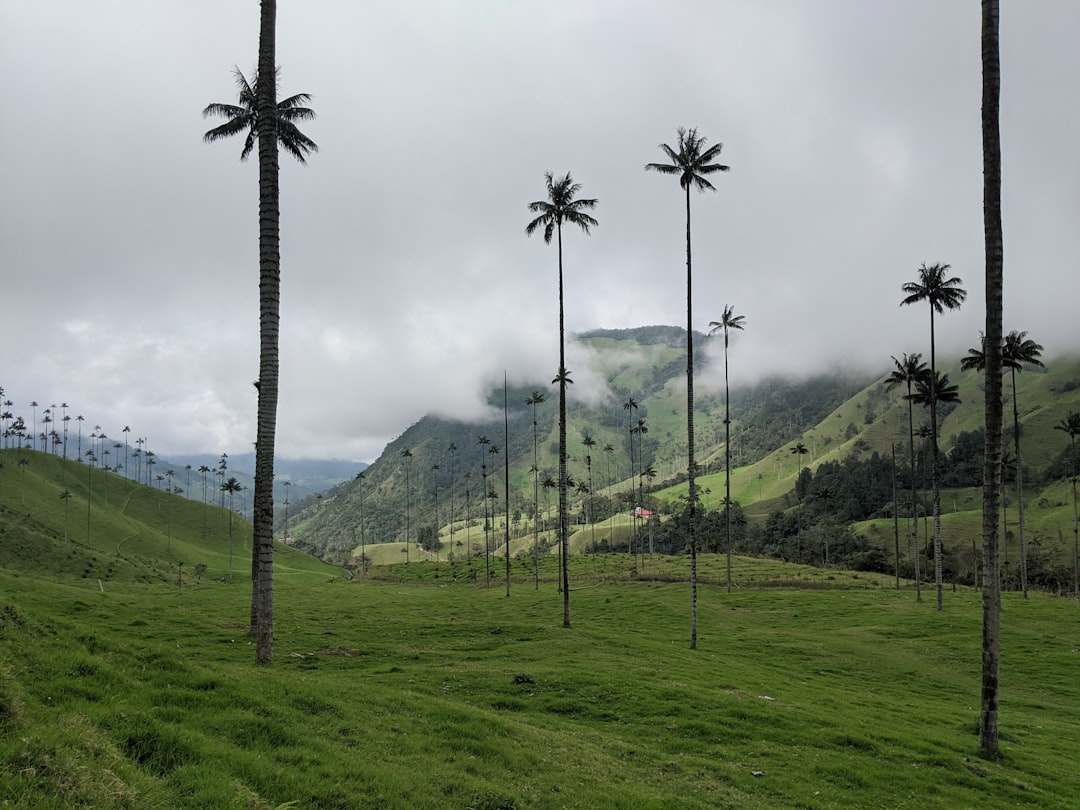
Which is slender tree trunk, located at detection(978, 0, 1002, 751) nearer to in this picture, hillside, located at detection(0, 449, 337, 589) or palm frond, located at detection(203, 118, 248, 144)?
palm frond, located at detection(203, 118, 248, 144)

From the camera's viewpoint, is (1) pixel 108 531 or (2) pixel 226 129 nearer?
(2) pixel 226 129

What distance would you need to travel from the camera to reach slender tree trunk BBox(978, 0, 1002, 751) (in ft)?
57.3

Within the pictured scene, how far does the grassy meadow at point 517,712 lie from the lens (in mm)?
8547

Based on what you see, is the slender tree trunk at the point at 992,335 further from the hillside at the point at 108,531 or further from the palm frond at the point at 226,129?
the hillside at the point at 108,531

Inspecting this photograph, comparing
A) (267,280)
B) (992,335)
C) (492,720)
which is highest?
(267,280)

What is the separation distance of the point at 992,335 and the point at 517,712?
18682 millimetres

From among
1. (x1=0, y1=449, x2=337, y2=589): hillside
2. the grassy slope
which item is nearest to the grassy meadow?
the grassy slope

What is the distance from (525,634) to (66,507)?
15793 centimetres

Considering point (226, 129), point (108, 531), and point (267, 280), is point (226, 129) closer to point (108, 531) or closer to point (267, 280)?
point (267, 280)

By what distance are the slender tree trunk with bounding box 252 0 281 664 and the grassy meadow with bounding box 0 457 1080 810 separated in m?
2.30

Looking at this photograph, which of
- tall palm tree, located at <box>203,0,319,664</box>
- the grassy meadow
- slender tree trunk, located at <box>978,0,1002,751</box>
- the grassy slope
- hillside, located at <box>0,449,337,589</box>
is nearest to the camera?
the grassy slope

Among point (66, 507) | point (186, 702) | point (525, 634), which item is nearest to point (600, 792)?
point (186, 702)

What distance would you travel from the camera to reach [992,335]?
17.7 m

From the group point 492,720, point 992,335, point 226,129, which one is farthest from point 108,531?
point 992,335
